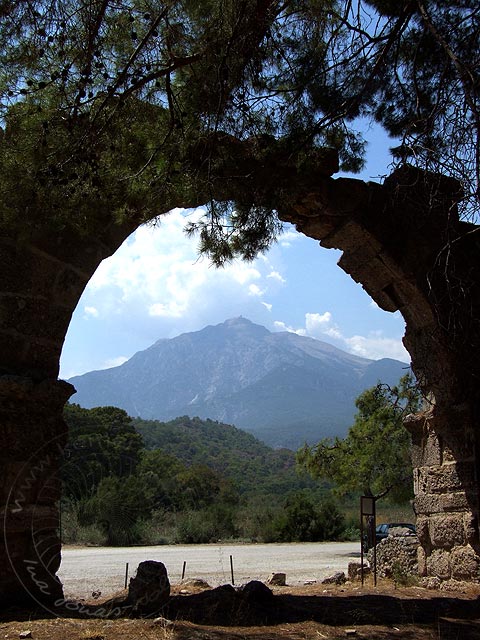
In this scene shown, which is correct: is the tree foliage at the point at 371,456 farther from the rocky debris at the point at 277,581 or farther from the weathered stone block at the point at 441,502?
the weathered stone block at the point at 441,502

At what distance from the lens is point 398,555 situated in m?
7.73

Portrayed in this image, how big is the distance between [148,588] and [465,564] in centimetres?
317

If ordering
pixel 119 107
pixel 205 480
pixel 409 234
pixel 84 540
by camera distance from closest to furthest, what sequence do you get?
pixel 119 107
pixel 409 234
pixel 84 540
pixel 205 480

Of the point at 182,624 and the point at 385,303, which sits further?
the point at 385,303

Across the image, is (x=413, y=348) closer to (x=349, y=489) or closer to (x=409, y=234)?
(x=409, y=234)

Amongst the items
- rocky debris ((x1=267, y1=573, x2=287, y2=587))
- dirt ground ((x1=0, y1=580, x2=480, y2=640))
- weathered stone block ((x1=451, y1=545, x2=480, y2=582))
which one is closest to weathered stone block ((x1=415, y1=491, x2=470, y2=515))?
weathered stone block ((x1=451, y1=545, x2=480, y2=582))

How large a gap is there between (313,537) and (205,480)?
694 centimetres

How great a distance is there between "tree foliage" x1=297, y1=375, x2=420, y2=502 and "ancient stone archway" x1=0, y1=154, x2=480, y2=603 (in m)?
6.60

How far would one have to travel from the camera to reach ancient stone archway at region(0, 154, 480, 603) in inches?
196

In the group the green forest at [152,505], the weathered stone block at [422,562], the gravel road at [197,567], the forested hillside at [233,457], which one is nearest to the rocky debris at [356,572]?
the gravel road at [197,567]

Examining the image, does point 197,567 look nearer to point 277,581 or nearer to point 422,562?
point 277,581

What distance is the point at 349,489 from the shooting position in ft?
46.5

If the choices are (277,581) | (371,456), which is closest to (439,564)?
(277,581)

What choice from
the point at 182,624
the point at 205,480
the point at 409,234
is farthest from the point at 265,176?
the point at 205,480
